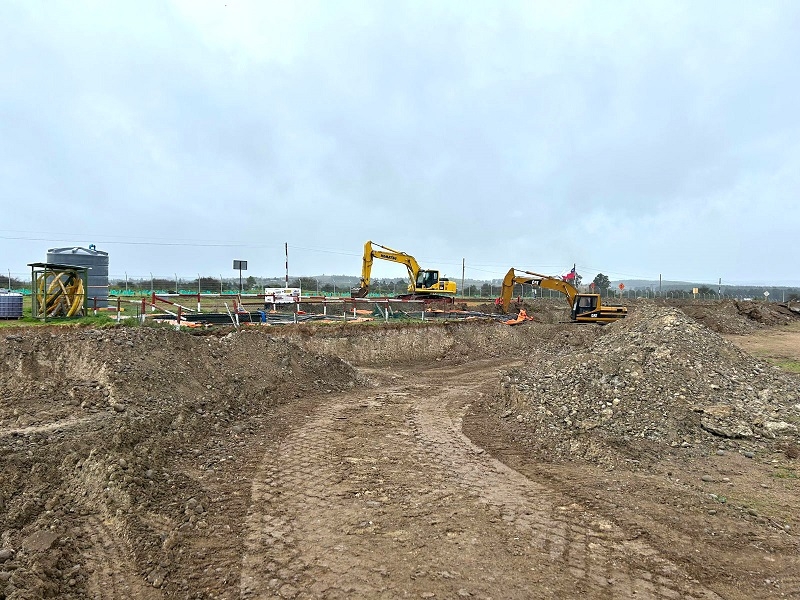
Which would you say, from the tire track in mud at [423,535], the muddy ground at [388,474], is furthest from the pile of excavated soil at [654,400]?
the tire track in mud at [423,535]

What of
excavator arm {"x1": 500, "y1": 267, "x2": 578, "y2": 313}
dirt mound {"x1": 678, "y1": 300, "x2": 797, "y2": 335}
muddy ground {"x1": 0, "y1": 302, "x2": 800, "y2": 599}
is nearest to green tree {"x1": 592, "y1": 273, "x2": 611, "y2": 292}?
dirt mound {"x1": 678, "y1": 300, "x2": 797, "y2": 335}

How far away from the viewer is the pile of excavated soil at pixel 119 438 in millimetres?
4418

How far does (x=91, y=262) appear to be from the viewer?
738 inches

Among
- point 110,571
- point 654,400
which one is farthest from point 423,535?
point 654,400

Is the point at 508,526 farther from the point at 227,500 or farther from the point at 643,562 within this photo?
the point at 227,500

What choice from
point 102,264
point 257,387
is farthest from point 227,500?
point 102,264

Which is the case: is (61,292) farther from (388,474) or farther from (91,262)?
(388,474)

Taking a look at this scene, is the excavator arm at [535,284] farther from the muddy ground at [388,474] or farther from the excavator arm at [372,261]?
the muddy ground at [388,474]

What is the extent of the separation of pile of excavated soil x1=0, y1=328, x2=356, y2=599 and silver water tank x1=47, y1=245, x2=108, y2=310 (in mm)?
5851

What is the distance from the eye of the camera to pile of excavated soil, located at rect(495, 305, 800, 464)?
7.84 metres

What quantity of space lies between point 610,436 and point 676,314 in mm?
7125

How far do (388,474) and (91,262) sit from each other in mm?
17393

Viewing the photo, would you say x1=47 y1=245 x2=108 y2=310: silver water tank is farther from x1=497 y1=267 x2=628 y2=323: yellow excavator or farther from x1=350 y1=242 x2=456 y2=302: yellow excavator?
x1=497 y1=267 x2=628 y2=323: yellow excavator

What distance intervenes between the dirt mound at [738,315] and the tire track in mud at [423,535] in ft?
95.4
